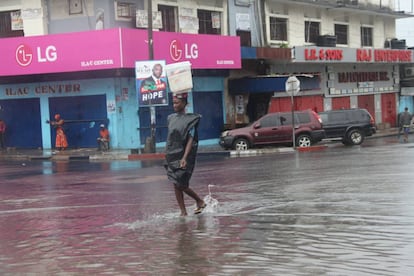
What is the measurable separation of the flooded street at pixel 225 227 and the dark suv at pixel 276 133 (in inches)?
426

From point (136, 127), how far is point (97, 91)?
2401mm

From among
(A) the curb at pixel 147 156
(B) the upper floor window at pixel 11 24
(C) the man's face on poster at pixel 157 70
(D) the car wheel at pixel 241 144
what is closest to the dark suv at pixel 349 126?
(D) the car wheel at pixel 241 144

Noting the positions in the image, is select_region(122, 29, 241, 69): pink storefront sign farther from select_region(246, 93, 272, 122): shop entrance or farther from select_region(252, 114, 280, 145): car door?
select_region(252, 114, 280, 145): car door

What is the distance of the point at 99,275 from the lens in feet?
18.2

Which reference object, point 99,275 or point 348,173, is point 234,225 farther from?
point 348,173

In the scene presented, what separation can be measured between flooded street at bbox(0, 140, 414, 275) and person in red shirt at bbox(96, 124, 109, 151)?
38.2 ft

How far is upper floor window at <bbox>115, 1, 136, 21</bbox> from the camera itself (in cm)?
2556

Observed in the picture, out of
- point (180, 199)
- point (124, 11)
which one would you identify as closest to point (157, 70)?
point (124, 11)

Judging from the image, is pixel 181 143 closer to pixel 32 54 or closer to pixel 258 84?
pixel 32 54

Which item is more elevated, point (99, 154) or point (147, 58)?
point (147, 58)

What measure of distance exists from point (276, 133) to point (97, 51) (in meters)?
8.24

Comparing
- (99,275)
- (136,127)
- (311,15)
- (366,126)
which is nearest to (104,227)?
(99,275)

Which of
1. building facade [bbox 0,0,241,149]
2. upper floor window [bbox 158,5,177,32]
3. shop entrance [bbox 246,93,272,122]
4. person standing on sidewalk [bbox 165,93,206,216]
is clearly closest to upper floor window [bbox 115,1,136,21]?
building facade [bbox 0,0,241,149]

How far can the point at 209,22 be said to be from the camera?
96.7 ft
